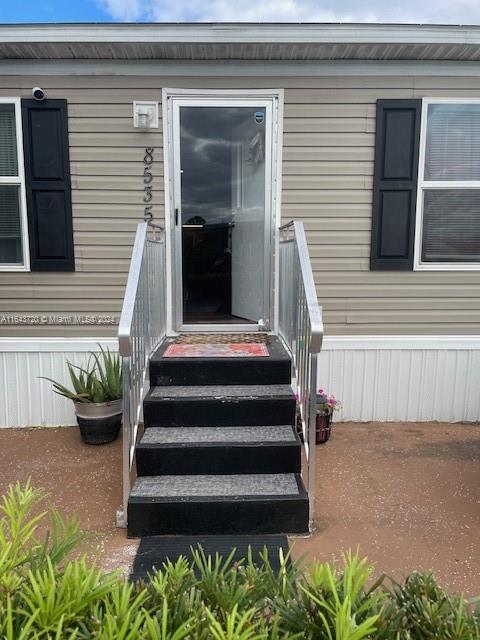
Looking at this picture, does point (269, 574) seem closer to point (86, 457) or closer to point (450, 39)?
point (86, 457)

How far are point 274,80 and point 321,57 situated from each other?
1.26 feet

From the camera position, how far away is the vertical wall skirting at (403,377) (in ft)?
13.9

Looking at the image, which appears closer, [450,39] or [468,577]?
[468,577]

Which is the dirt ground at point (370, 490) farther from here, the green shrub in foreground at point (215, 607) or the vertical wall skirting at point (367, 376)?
the green shrub in foreground at point (215, 607)

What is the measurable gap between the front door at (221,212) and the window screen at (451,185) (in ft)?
4.20

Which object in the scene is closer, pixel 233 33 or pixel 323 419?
pixel 233 33

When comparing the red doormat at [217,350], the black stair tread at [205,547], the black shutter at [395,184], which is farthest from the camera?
the black shutter at [395,184]

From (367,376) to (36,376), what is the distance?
2735mm

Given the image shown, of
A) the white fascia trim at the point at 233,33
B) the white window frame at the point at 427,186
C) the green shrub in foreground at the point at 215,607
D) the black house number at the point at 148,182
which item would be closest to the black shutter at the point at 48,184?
the white fascia trim at the point at 233,33

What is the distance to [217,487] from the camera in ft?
8.88

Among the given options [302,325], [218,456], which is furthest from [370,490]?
[302,325]

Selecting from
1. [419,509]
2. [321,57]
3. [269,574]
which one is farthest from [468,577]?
[321,57]

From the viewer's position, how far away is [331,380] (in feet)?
14.0

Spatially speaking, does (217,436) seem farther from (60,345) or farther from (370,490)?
(60,345)
